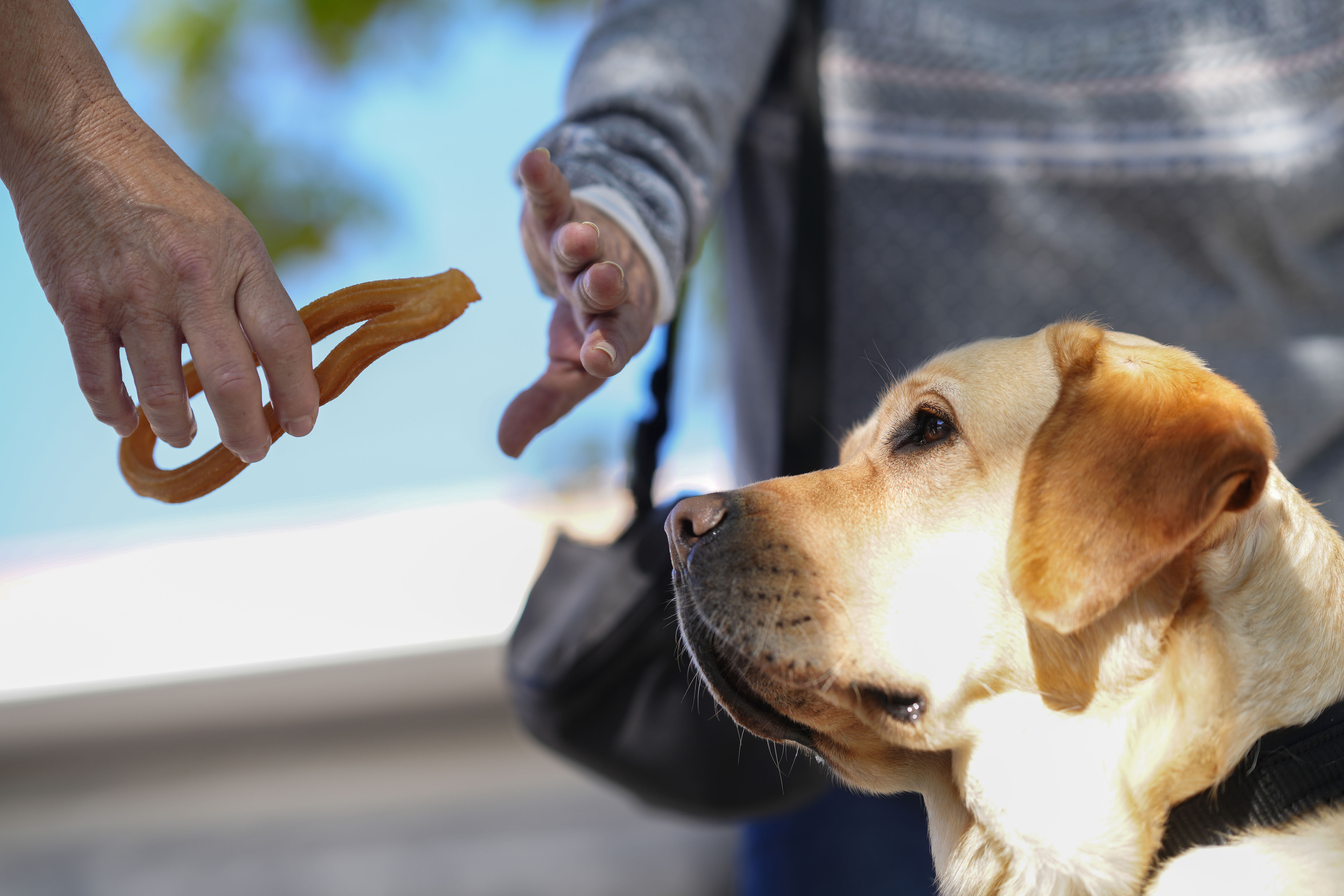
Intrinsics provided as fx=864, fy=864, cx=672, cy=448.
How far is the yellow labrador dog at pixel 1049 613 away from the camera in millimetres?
1016

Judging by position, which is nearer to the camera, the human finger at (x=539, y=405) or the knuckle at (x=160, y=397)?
the knuckle at (x=160, y=397)

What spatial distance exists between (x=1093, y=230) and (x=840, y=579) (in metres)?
1.15

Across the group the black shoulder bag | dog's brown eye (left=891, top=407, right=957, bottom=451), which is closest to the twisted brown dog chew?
dog's brown eye (left=891, top=407, right=957, bottom=451)

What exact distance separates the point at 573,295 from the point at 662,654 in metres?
1.00

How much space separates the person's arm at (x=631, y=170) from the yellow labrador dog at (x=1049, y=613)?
29cm

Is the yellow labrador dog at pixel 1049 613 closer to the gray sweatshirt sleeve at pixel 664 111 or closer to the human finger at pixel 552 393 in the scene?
the human finger at pixel 552 393

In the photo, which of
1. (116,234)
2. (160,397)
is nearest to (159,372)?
(160,397)

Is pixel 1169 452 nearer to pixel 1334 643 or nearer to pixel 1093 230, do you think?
pixel 1334 643

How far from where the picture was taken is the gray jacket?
1.74 meters

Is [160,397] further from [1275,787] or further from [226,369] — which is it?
[1275,787]

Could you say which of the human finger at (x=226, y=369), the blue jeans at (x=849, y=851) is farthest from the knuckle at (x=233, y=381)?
the blue jeans at (x=849, y=851)

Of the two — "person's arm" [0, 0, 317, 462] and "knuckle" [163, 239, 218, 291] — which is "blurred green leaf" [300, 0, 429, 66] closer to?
"person's arm" [0, 0, 317, 462]

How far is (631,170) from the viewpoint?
4.48 feet

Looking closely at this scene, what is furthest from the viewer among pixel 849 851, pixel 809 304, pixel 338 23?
pixel 338 23
